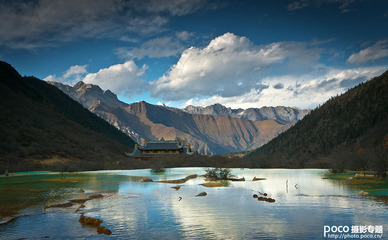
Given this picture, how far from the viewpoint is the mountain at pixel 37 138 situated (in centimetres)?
10206

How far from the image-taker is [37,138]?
123938 millimetres

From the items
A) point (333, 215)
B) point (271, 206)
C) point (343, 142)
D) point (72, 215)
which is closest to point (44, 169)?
point (72, 215)

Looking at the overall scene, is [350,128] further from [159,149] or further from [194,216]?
[194,216]

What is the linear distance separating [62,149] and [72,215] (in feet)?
352

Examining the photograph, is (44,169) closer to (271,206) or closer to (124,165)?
(124,165)

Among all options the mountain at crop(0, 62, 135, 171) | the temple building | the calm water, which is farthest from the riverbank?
the temple building

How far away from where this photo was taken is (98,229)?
21312 mm
